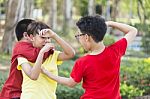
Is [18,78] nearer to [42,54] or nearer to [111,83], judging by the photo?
[42,54]

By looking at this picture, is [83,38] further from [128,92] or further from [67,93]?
[128,92]

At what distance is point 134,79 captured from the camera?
10125mm

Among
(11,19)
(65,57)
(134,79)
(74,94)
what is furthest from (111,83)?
(11,19)

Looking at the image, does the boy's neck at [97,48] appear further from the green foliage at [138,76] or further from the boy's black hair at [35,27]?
the green foliage at [138,76]

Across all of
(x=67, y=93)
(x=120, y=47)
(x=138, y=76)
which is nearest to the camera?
(x=120, y=47)

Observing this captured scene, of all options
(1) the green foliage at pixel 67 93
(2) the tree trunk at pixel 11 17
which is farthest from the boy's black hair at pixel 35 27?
(2) the tree trunk at pixel 11 17

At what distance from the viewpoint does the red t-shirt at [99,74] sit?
396 centimetres

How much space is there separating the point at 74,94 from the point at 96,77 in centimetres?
423

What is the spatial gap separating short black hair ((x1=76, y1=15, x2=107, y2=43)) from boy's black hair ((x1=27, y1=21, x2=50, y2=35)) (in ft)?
1.36

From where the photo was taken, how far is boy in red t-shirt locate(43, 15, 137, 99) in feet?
13.0

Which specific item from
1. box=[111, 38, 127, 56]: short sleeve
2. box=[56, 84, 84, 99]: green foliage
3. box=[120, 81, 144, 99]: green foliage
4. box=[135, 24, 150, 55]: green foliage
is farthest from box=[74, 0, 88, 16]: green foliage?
box=[111, 38, 127, 56]: short sleeve

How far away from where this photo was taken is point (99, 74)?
399cm

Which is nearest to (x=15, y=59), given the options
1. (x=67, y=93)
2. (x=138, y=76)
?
(x=67, y=93)

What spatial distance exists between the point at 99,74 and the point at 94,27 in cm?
40
